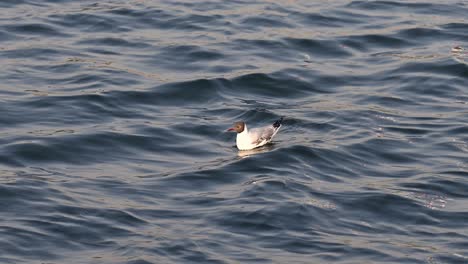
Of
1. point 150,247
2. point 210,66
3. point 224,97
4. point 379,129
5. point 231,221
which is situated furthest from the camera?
point 210,66

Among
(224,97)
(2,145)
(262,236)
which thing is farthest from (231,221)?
(224,97)

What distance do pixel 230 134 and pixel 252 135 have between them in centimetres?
98

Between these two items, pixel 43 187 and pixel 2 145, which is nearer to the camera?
pixel 43 187

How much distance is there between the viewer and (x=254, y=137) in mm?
19547

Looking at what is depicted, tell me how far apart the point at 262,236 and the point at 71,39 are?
1077 centimetres

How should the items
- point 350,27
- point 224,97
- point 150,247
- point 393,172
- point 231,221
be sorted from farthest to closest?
point 350,27 < point 224,97 < point 393,172 < point 231,221 < point 150,247

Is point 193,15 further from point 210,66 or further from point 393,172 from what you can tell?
point 393,172

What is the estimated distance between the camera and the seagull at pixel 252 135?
63.8ft

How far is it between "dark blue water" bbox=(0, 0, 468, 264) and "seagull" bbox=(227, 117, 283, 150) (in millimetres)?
167

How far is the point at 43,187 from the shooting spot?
17.0 metres

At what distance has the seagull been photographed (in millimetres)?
19453

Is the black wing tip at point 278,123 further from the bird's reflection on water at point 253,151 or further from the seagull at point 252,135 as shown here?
the bird's reflection on water at point 253,151

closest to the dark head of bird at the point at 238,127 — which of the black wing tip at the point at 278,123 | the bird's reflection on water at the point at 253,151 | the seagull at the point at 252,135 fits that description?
the seagull at the point at 252,135

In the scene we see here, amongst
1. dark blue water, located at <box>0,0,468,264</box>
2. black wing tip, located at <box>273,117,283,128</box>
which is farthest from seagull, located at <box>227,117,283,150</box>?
dark blue water, located at <box>0,0,468,264</box>
